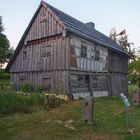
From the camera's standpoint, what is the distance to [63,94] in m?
18.5

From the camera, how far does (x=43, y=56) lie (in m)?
20.8

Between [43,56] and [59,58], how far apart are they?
2161 mm

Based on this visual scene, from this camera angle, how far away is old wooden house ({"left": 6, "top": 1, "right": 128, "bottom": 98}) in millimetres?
19047

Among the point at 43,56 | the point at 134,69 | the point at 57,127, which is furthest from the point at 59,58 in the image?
the point at 134,69

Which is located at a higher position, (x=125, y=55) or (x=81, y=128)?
(x=125, y=55)

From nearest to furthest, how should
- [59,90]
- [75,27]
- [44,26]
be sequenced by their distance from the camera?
[59,90] < [44,26] < [75,27]

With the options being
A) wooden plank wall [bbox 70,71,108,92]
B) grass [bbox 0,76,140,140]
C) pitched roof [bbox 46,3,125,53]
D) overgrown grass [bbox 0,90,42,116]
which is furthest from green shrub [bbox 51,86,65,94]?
grass [bbox 0,76,140,140]

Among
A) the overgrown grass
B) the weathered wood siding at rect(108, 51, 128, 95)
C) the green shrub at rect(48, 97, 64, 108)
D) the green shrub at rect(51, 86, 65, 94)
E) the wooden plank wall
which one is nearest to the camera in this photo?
the overgrown grass

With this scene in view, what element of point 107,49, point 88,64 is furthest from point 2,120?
point 107,49

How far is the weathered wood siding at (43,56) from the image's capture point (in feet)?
62.8

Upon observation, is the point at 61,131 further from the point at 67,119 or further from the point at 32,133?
the point at 67,119

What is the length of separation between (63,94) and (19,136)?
1028 centimetres

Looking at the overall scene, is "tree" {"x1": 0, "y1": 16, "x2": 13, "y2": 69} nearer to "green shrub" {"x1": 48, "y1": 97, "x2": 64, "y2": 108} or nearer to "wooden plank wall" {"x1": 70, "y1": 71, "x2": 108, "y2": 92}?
"wooden plank wall" {"x1": 70, "y1": 71, "x2": 108, "y2": 92}

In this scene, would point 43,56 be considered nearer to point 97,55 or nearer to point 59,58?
point 59,58
